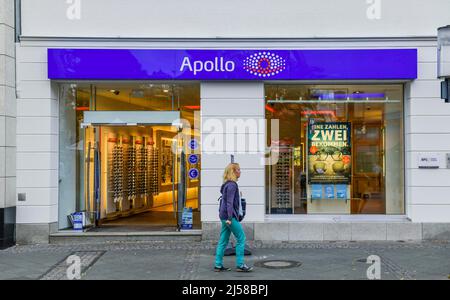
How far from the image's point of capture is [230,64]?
11.9 meters

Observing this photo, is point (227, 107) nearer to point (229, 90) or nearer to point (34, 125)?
point (229, 90)

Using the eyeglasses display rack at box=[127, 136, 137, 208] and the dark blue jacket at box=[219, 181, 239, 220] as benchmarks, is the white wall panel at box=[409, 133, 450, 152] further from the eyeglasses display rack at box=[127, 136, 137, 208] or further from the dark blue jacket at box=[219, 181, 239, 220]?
the eyeglasses display rack at box=[127, 136, 137, 208]

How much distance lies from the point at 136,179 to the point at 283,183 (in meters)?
5.01

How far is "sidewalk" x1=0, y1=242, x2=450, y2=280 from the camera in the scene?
8805mm

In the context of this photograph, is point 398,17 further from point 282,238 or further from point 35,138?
point 35,138

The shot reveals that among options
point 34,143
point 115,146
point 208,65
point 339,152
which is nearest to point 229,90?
point 208,65

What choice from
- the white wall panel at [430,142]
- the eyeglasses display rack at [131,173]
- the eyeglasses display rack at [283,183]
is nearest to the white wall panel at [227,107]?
the eyeglasses display rack at [283,183]

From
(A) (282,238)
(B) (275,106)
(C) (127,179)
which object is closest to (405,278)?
(A) (282,238)

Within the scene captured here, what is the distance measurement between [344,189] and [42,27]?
778 centimetres

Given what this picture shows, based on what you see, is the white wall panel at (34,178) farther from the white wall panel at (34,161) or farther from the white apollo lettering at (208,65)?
the white apollo lettering at (208,65)

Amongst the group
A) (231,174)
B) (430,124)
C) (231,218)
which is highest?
(430,124)

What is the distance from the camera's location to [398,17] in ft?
39.4

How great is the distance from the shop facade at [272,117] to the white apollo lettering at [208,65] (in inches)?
0.9

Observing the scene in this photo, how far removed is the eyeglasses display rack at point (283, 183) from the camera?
41.1 feet
